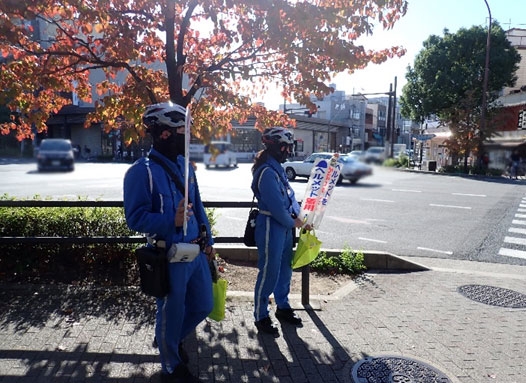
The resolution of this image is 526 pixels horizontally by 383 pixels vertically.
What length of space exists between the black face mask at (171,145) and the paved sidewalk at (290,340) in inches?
68.5

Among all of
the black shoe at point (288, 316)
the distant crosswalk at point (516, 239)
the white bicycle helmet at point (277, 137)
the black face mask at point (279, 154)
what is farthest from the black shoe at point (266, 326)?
the distant crosswalk at point (516, 239)

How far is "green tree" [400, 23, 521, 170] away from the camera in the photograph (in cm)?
211

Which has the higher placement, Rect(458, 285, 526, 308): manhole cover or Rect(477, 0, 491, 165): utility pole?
Rect(477, 0, 491, 165): utility pole

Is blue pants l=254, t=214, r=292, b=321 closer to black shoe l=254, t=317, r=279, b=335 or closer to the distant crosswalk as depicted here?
black shoe l=254, t=317, r=279, b=335

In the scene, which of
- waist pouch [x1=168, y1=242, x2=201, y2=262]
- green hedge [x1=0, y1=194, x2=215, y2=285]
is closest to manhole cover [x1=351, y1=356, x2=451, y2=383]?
waist pouch [x1=168, y1=242, x2=201, y2=262]

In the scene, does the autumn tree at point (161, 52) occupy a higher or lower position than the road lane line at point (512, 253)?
higher

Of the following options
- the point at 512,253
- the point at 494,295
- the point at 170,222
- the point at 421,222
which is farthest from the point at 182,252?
the point at 421,222

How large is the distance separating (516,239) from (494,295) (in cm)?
487

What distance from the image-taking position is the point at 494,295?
17.6ft

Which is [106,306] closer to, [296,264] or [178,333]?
[178,333]

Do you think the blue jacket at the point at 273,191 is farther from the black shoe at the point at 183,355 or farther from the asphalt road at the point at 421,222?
the black shoe at the point at 183,355

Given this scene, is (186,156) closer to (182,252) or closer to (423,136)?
(182,252)

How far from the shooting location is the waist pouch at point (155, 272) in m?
2.75

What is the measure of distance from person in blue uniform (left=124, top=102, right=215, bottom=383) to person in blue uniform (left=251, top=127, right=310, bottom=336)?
0.82 meters
